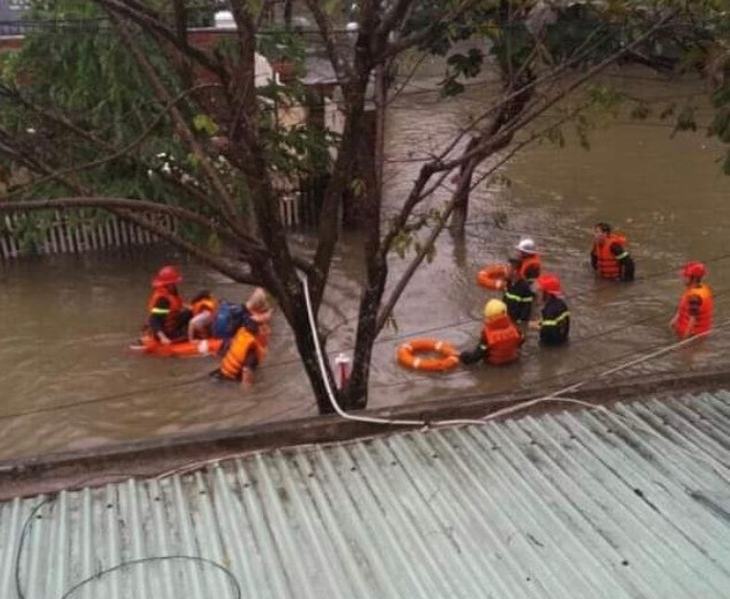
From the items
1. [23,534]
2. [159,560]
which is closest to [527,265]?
[159,560]

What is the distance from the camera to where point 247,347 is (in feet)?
30.1

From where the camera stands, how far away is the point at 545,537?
159 inches

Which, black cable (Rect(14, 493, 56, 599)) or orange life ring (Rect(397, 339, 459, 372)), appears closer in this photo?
black cable (Rect(14, 493, 56, 599))

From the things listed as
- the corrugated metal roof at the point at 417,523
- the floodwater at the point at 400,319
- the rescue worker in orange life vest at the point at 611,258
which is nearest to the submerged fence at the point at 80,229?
the floodwater at the point at 400,319

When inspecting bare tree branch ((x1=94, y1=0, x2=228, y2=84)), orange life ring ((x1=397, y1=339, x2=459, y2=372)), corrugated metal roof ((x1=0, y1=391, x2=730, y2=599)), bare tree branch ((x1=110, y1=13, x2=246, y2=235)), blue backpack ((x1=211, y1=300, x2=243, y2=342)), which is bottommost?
orange life ring ((x1=397, y1=339, x2=459, y2=372))

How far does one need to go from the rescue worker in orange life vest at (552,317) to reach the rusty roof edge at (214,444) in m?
4.49

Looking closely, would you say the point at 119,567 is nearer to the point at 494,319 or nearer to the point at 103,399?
the point at 103,399

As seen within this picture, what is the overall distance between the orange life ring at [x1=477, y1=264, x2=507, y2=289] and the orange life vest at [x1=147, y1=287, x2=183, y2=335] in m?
4.53

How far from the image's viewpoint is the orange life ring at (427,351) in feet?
31.8

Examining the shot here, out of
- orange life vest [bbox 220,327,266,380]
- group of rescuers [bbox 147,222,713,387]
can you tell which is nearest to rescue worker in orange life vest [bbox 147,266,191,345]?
group of rescuers [bbox 147,222,713,387]

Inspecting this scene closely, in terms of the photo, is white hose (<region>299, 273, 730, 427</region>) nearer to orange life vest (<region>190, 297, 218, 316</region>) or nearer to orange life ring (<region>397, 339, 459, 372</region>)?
orange life ring (<region>397, 339, 459, 372</region>)

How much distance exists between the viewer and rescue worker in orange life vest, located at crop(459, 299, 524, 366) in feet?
31.2

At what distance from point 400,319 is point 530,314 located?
1.75 meters

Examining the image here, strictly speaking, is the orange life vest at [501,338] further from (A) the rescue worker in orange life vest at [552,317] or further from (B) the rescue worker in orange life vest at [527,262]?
(B) the rescue worker in orange life vest at [527,262]
